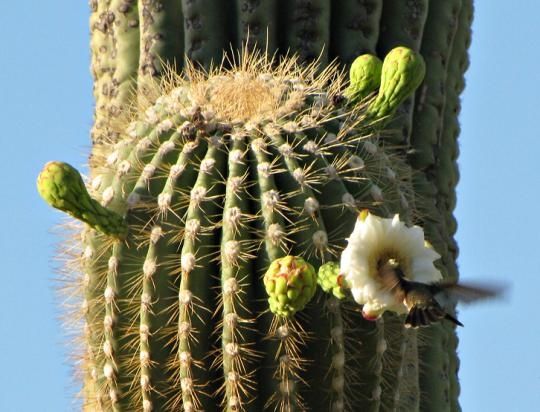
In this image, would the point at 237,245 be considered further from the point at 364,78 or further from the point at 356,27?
the point at 356,27

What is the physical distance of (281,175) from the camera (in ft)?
17.1

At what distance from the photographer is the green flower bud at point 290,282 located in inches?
189

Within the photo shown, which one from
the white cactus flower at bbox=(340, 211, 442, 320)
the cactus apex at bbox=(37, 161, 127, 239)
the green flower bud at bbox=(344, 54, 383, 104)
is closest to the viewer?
the white cactus flower at bbox=(340, 211, 442, 320)

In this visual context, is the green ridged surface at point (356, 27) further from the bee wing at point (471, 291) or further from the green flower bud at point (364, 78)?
the bee wing at point (471, 291)

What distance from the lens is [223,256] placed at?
5062 mm

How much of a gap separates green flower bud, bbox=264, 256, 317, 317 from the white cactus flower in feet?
0.67

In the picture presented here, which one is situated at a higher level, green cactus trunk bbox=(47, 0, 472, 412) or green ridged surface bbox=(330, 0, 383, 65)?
green ridged surface bbox=(330, 0, 383, 65)

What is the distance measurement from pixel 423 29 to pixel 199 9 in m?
1.08

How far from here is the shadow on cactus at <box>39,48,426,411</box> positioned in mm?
5082

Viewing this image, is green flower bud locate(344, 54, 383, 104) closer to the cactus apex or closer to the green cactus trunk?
the green cactus trunk

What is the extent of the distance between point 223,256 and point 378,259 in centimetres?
68

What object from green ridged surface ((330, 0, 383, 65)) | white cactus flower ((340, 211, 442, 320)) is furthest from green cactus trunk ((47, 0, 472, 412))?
green ridged surface ((330, 0, 383, 65))

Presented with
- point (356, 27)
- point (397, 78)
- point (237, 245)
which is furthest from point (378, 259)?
→ point (356, 27)

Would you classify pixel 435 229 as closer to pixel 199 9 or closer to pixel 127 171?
pixel 199 9
